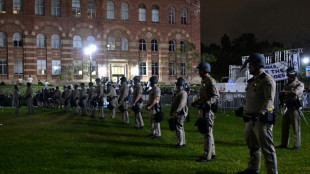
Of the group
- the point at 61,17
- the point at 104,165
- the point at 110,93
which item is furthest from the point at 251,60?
the point at 61,17

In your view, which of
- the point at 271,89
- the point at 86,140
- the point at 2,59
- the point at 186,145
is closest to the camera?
the point at 271,89

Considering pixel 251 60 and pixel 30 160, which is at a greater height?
pixel 251 60

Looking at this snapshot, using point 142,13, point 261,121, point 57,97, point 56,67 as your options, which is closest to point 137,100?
point 261,121

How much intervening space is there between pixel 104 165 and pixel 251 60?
4.05 meters

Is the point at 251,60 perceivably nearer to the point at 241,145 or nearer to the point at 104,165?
the point at 104,165

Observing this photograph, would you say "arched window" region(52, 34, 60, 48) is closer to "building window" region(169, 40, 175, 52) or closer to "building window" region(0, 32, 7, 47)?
"building window" region(0, 32, 7, 47)

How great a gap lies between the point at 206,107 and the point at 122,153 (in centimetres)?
282

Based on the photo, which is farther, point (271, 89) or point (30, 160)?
point (30, 160)

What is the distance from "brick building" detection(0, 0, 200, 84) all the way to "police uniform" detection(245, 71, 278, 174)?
142ft

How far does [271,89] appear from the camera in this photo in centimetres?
636

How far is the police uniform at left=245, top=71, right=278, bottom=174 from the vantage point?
250 inches

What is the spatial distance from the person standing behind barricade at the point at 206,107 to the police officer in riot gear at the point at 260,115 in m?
1.41

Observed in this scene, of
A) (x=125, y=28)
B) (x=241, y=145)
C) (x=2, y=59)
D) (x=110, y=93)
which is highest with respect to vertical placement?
(x=125, y=28)

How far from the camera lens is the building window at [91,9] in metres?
51.7
